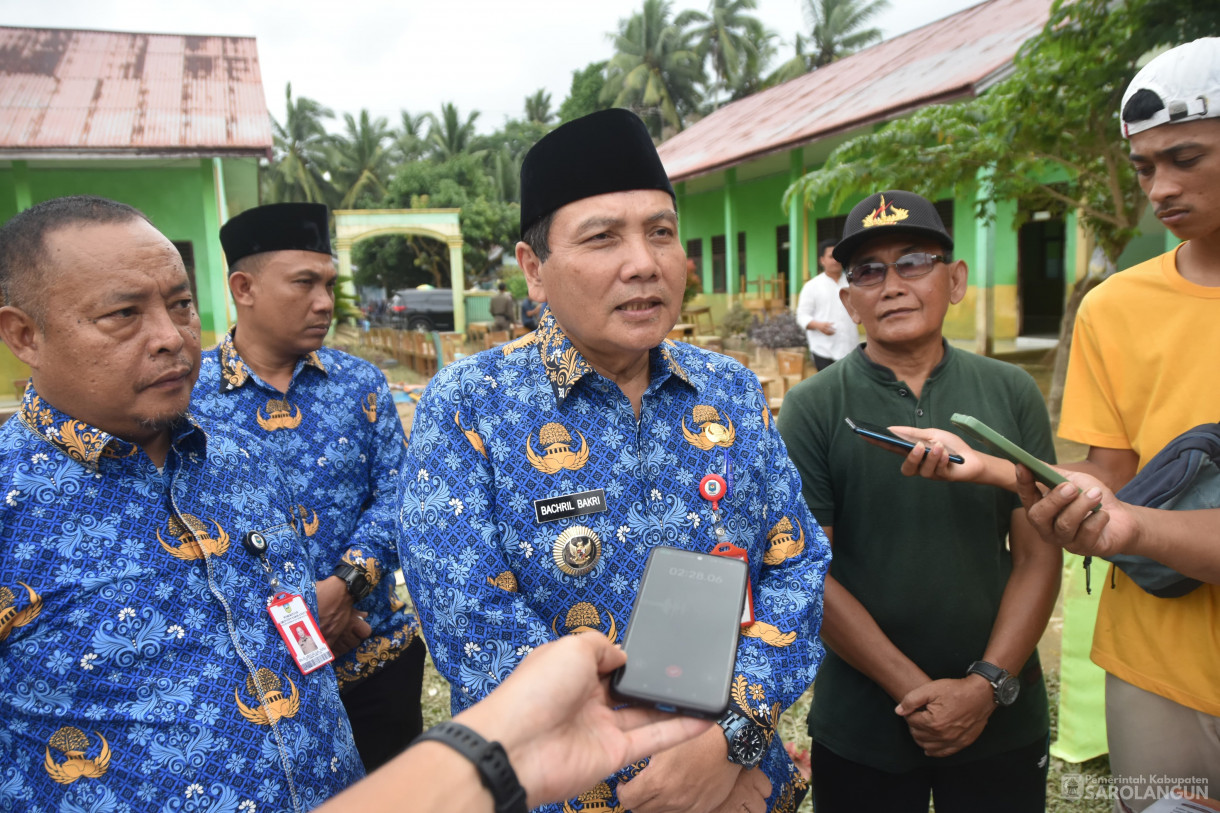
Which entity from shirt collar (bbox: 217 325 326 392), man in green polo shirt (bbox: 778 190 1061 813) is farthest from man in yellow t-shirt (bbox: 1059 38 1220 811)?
shirt collar (bbox: 217 325 326 392)

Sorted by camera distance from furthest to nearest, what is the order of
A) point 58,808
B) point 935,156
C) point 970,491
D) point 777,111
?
point 777,111
point 935,156
point 970,491
point 58,808

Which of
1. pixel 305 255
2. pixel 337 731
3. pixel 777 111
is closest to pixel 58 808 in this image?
pixel 337 731

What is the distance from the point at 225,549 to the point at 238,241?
175 cm

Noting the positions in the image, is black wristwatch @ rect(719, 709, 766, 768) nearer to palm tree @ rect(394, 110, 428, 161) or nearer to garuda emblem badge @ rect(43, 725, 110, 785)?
garuda emblem badge @ rect(43, 725, 110, 785)

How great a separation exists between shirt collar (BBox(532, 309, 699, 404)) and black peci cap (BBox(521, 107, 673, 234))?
0.86 ft

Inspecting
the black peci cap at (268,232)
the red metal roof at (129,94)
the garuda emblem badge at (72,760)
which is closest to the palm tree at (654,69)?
the red metal roof at (129,94)

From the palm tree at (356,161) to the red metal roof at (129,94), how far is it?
26.7 m

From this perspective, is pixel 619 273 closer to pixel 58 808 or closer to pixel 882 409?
pixel 882 409

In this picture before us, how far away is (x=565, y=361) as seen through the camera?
1665mm

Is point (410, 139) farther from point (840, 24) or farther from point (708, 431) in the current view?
point (708, 431)

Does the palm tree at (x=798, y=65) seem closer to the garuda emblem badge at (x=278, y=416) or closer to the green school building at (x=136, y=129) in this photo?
the green school building at (x=136, y=129)

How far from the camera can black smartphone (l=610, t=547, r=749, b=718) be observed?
120 centimetres

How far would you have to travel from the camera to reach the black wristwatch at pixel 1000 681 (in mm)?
2014

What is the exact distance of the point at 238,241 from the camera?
2.99 m
